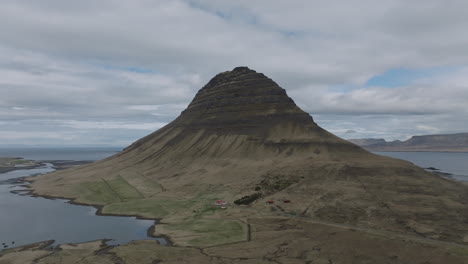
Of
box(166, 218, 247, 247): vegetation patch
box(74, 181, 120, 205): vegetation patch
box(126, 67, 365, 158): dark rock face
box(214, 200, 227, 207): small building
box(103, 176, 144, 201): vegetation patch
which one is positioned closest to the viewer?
box(166, 218, 247, 247): vegetation patch

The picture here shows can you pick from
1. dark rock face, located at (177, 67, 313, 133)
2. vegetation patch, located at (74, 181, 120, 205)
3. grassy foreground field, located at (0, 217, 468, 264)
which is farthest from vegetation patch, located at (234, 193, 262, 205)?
dark rock face, located at (177, 67, 313, 133)

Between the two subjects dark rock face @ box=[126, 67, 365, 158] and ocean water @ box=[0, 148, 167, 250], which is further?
dark rock face @ box=[126, 67, 365, 158]

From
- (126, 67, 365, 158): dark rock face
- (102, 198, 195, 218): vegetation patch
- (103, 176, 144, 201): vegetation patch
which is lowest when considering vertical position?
(102, 198, 195, 218): vegetation patch

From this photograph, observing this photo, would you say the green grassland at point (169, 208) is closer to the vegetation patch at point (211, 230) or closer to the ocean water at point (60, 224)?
the vegetation patch at point (211, 230)

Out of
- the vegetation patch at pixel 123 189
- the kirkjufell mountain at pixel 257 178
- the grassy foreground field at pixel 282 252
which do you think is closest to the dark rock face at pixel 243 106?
the kirkjufell mountain at pixel 257 178

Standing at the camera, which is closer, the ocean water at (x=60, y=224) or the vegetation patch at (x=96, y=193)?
the ocean water at (x=60, y=224)

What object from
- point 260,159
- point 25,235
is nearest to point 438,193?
point 260,159

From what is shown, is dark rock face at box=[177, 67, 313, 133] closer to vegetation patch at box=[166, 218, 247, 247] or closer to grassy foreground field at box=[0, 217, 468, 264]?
vegetation patch at box=[166, 218, 247, 247]
